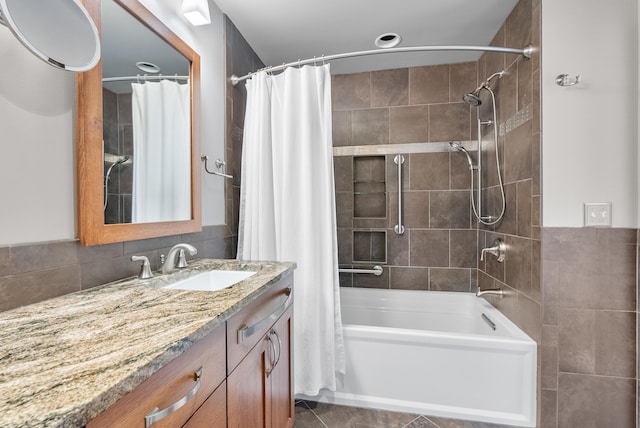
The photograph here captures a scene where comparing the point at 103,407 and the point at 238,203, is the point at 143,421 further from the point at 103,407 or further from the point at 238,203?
the point at 238,203

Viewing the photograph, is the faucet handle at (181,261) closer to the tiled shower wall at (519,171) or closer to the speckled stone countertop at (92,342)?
the speckled stone countertop at (92,342)

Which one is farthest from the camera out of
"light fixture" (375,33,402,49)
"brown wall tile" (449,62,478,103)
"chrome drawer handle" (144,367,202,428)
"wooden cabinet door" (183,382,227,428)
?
"brown wall tile" (449,62,478,103)

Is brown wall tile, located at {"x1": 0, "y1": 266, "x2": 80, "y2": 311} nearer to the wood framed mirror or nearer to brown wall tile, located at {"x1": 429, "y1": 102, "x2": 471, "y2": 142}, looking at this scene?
the wood framed mirror

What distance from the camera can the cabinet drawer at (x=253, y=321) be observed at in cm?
91

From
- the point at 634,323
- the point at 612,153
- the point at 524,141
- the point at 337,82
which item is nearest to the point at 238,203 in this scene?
the point at 337,82

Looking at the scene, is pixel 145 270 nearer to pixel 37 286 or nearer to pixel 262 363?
pixel 37 286

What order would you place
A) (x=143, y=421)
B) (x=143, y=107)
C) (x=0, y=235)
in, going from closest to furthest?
(x=143, y=421)
(x=0, y=235)
(x=143, y=107)

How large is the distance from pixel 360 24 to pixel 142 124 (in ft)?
5.26

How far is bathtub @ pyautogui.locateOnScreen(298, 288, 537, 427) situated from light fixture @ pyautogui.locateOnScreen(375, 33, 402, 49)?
2081 millimetres

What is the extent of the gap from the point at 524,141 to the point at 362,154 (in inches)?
51.3

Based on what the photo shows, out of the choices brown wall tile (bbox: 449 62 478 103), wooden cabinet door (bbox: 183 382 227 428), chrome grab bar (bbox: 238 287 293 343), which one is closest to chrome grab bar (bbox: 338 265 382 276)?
chrome grab bar (bbox: 238 287 293 343)

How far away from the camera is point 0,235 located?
817 mm

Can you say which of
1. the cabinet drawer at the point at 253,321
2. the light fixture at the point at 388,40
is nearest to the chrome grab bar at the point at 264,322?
the cabinet drawer at the point at 253,321

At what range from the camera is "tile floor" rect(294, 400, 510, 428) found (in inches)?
66.6
